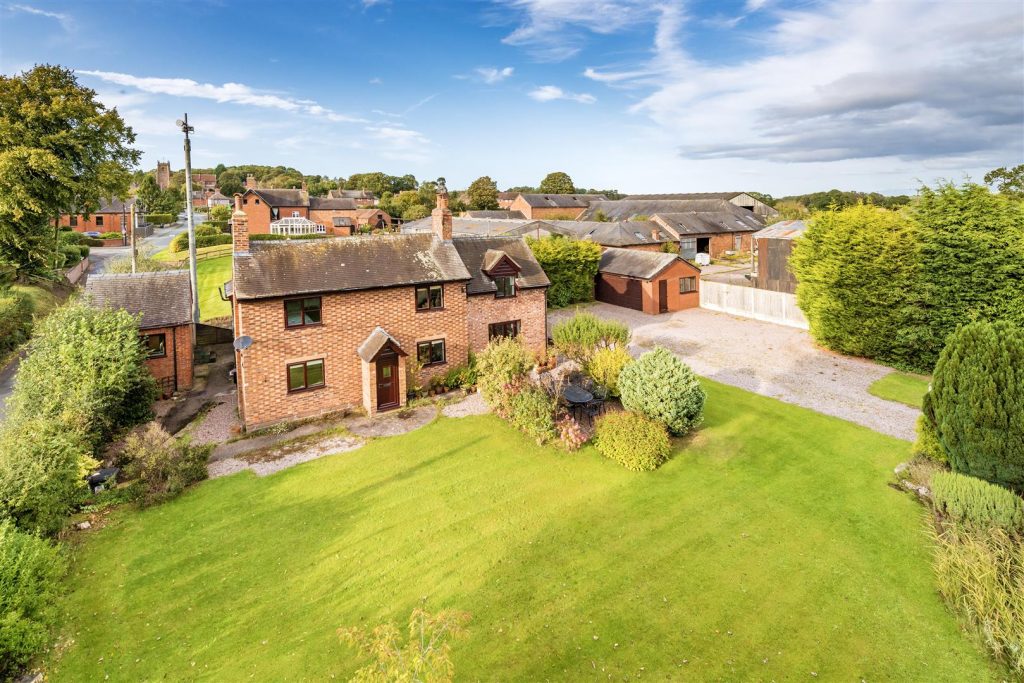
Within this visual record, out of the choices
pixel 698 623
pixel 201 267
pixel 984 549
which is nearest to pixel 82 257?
pixel 201 267

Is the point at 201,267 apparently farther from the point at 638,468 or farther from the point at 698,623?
the point at 698,623

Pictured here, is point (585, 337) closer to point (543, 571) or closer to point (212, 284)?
point (543, 571)

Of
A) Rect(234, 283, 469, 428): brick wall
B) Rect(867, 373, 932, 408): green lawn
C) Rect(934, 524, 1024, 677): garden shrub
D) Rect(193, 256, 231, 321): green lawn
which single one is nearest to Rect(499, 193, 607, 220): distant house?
Rect(193, 256, 231, 321): green lawn

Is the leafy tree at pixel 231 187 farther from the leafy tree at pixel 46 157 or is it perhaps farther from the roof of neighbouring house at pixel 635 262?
the roof of neighbouring house at pixel 635 262

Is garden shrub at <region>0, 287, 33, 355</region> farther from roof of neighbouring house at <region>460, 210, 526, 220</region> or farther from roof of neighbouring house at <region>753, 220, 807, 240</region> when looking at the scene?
roof of neighbouring house at <region>460, 210, 526, 220</region>

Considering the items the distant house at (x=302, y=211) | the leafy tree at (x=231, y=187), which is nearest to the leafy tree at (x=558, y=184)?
the distant house at (x=302, y=211)

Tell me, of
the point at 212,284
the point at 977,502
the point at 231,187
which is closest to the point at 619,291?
the point at 977,502
